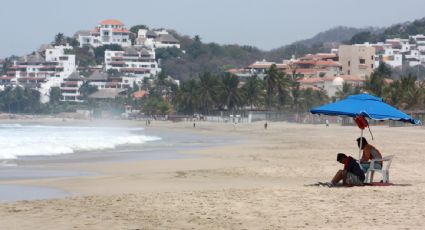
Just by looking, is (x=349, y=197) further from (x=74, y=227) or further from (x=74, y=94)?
(x=74, y=94)

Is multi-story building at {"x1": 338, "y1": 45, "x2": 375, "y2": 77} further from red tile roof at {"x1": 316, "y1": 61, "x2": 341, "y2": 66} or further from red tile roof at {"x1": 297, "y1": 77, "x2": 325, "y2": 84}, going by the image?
red tile roof at {"x1": 297, "y1": 77, "x2": 325, "y2": 84}

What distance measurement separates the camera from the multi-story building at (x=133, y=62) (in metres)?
168

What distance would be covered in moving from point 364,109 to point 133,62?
160589mm

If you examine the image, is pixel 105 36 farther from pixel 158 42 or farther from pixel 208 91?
pixel 208 91

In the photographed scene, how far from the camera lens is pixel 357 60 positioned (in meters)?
119

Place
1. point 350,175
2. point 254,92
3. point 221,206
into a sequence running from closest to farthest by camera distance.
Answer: point 221,206 → point 350,175 → point 254,92

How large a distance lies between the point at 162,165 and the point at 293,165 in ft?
13.4

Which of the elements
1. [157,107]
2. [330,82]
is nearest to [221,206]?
[330,82]

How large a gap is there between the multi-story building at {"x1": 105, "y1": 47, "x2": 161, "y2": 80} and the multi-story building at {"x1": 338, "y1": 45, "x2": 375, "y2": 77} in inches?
2233

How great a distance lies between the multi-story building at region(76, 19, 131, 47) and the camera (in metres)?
190

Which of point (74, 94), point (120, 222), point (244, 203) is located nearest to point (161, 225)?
point (120, 222)

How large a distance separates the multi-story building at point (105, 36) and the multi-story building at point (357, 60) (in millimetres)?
79255

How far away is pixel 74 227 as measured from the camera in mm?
9383

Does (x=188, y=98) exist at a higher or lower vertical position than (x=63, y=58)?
lower
